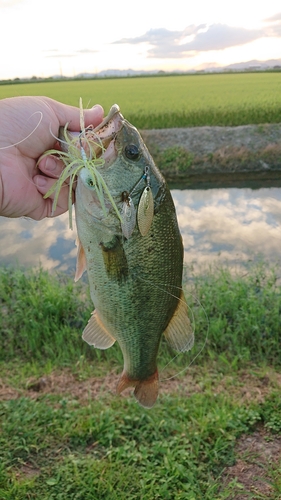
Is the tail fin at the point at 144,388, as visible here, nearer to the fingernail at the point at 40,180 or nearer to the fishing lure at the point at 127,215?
the fishing lure at the point at 127,215

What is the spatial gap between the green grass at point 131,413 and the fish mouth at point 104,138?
0.78m

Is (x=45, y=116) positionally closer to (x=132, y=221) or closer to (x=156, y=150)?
(x=132, y=221)

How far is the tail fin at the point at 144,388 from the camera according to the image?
1.88m

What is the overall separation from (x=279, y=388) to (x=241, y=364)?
518 millimetres

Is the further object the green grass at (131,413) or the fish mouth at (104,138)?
the green grass at (131,413)

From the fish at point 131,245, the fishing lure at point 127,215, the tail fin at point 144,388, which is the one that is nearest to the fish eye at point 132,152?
the fish at point 131,245

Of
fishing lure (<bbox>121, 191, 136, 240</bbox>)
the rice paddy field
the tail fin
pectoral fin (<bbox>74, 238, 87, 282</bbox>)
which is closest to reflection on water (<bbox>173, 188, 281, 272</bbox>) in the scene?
the rice paddy field

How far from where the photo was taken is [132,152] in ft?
5.15

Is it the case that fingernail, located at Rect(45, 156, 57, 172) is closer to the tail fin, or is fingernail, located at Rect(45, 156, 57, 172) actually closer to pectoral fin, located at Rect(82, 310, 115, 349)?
pectoral fin, located at Rect(82, 310, 115, 349)

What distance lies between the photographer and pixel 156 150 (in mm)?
12711

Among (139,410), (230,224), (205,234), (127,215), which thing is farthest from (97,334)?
(230,224)

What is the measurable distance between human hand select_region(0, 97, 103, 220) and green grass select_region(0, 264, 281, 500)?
3.28 feet

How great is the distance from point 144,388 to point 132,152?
106 cm

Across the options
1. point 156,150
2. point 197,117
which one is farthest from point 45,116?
point 197,117
